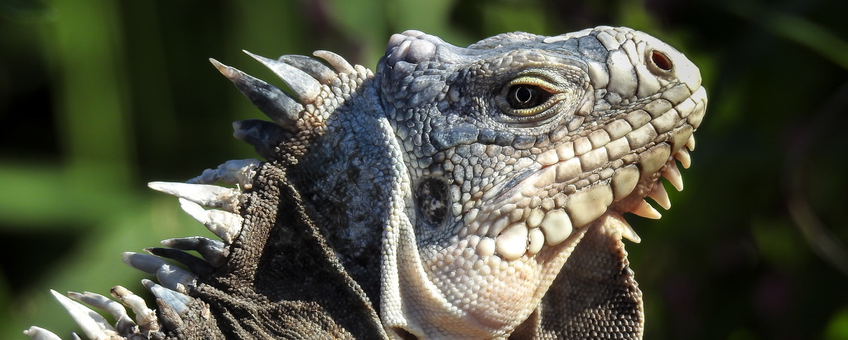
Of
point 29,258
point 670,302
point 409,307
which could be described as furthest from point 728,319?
point 29,258

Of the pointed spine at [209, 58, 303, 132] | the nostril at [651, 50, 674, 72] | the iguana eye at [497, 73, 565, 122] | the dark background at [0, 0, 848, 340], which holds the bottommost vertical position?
the dark background at [0, 0, 848, 340]

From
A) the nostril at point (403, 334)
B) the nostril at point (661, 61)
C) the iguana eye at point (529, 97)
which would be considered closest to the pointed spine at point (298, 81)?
the iguana eye at point (529, 97)

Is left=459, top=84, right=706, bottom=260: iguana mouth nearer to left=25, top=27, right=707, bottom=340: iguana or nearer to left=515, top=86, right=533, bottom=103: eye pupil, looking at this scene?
left=25, top=27, right=707, bottom=340: iguana

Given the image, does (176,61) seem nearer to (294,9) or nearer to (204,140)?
(204,140)

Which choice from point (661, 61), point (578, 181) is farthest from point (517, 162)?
point (661, 61)

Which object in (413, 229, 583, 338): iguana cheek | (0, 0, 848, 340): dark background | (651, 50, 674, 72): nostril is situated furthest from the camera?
(0, 0, 848, 340): dark background

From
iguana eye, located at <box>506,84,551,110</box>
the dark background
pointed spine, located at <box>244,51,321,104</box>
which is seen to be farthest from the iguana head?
the dark background
